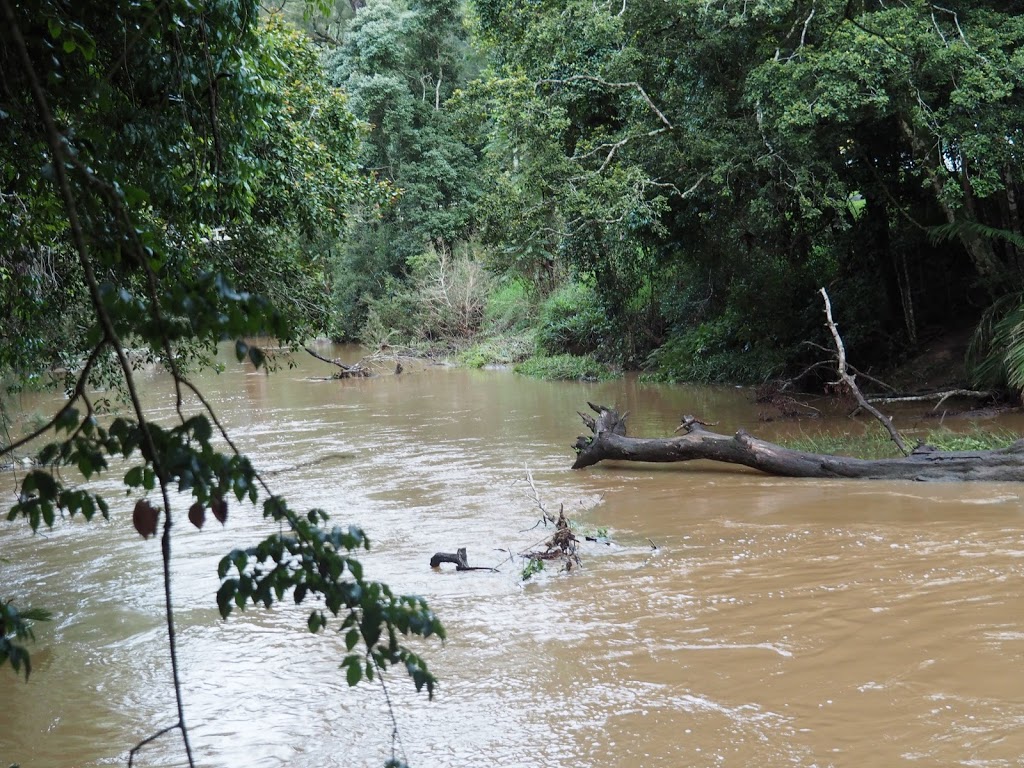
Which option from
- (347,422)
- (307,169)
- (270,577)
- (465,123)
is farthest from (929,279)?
(270,577)

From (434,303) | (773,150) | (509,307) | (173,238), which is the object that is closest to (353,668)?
(173,238)

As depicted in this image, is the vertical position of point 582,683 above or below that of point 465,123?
below

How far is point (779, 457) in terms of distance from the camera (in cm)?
1030

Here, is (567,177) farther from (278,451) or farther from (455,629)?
(455,629)

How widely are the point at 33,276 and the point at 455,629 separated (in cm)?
431

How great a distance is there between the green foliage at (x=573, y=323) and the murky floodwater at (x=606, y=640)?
45.9 feet

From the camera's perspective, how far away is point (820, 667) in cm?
512

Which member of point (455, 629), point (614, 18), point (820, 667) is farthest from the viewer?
point (614, 18)

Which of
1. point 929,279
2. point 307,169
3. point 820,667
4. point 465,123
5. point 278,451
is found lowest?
point 820,667

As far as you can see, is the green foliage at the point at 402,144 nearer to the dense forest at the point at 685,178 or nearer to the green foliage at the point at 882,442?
the dense forest at the point at 685,178

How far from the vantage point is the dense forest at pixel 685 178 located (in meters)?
7.51

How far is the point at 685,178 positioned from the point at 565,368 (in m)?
9.37

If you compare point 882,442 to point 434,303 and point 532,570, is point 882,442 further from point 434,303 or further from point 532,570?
point 434,303

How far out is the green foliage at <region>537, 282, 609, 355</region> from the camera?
80.0ft
